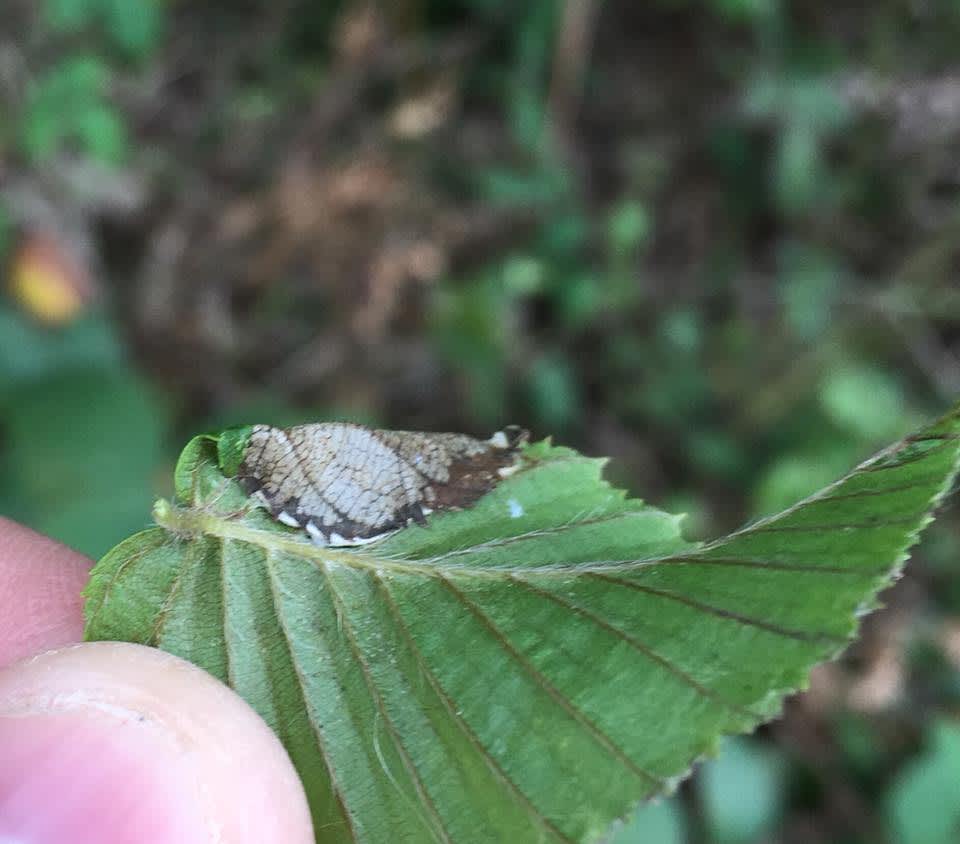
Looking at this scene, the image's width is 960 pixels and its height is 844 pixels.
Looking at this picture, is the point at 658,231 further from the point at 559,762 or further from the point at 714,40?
the point at 559,762

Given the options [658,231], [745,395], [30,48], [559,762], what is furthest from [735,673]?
[30,48]

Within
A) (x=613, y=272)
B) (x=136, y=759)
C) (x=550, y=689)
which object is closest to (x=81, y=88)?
(x=613, y=272)

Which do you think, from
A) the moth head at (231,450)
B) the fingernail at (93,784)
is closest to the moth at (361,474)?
the moth head at (231,450)

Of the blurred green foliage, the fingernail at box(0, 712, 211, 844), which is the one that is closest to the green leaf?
the fingernail at box(0, 712, 211, 844)

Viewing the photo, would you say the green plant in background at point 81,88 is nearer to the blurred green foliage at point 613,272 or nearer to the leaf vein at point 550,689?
the blurred green foliage at point 613,272

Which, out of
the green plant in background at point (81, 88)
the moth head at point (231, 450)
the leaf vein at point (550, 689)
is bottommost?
the leaf vein at point (550, 689)

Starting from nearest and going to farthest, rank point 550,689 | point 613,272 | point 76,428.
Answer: point 550,689 → point 76,428 → point 613,272

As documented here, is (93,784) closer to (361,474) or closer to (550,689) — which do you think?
(361,474)

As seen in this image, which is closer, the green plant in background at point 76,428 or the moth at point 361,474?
the moth at point 361,474
